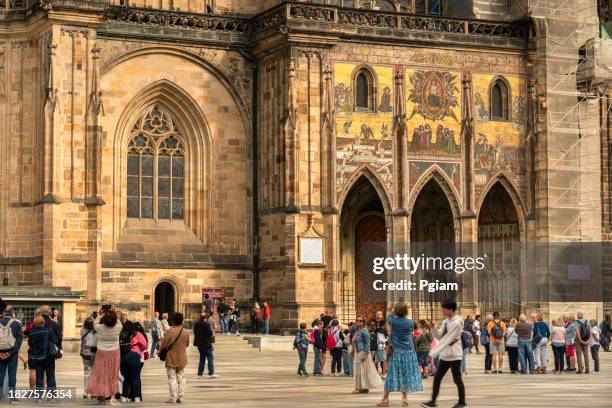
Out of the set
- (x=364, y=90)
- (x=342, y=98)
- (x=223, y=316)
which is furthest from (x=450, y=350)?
(x=364, y=90)

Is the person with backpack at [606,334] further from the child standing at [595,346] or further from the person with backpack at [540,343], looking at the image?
the person with backpack at [540,343]

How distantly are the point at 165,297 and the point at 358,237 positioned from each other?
830 centimetres

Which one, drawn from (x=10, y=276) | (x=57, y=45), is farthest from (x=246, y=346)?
(x=57, y=45)

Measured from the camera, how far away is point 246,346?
45.2 meters

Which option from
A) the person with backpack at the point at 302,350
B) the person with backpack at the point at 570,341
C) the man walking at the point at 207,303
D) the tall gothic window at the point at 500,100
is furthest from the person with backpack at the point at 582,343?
the tall gothic window at the point at 500,100

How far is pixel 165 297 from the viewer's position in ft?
160

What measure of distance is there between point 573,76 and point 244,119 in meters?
12.3

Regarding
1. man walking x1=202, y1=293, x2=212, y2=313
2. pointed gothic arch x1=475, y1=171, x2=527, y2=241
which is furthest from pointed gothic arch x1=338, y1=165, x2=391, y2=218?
man walking x1=202, y1=293, x2=212, y2=313

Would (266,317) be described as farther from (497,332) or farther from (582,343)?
(582,343)

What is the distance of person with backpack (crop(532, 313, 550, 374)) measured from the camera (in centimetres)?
3456

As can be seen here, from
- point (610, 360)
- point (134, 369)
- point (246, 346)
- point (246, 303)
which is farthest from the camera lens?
point (246, 303)

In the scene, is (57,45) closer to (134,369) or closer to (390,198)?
(390,198)

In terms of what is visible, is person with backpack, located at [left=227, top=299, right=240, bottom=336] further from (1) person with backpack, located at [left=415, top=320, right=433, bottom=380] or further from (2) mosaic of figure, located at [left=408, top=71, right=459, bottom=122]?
(1) person with backpack, located at [left=415, top=320, right=433, bottom=380]

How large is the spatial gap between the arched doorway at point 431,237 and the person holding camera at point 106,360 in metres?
28.8
